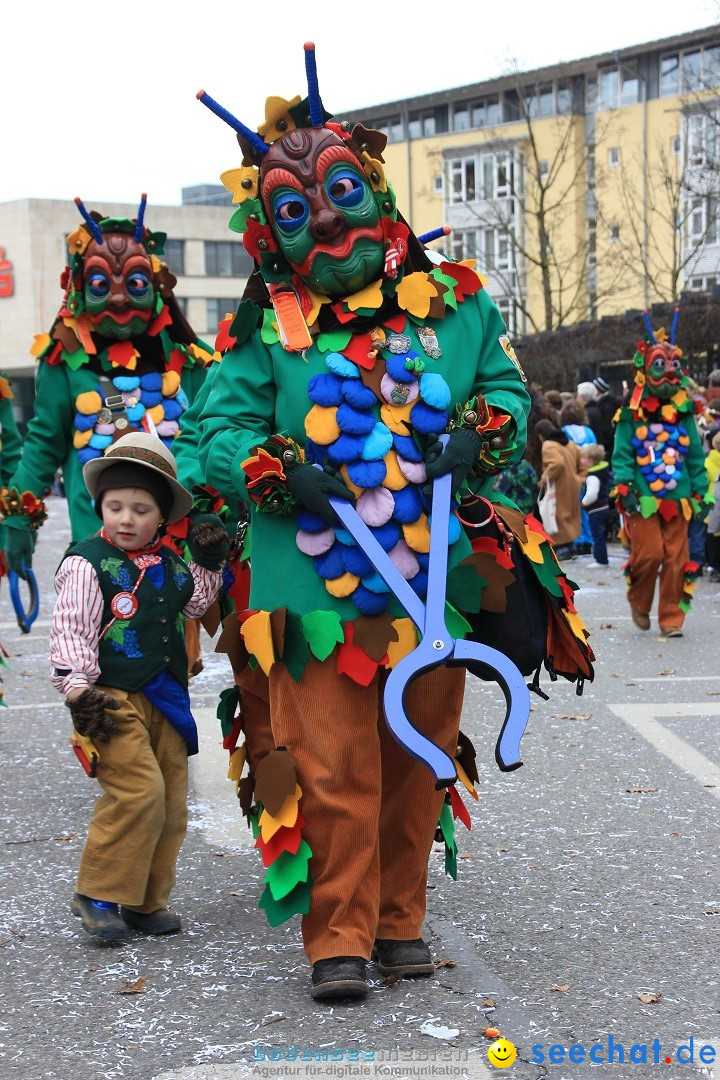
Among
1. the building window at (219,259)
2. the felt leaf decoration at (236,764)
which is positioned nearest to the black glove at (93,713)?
the felt leaf decoration at (236,764)

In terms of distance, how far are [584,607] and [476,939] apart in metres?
7.76

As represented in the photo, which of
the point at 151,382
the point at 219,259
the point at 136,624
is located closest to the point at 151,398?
the point at 151,382

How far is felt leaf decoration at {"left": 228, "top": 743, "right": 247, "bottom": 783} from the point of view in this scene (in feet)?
13.8

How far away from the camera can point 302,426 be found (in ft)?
12.1

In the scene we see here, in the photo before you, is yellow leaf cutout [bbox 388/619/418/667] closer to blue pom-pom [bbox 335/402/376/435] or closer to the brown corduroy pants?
blue pom-pom [bbox 335/402/376/435]

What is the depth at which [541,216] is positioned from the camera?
96.6 feet

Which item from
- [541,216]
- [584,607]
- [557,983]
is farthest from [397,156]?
[557,983]

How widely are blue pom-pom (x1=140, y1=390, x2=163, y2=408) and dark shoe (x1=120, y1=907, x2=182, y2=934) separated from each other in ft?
8.35

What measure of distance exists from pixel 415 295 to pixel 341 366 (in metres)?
0.30

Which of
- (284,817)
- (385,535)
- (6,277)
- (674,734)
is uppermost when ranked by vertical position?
(6,277)

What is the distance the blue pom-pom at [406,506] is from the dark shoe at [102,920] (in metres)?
1.44

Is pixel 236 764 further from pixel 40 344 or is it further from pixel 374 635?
pixel 40 344

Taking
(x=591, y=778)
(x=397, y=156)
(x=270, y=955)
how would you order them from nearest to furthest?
(x=270, y=955) → (x=591, y=778) → (x=397, y=156)

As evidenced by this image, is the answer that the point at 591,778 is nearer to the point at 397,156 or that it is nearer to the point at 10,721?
the point at 10,721
